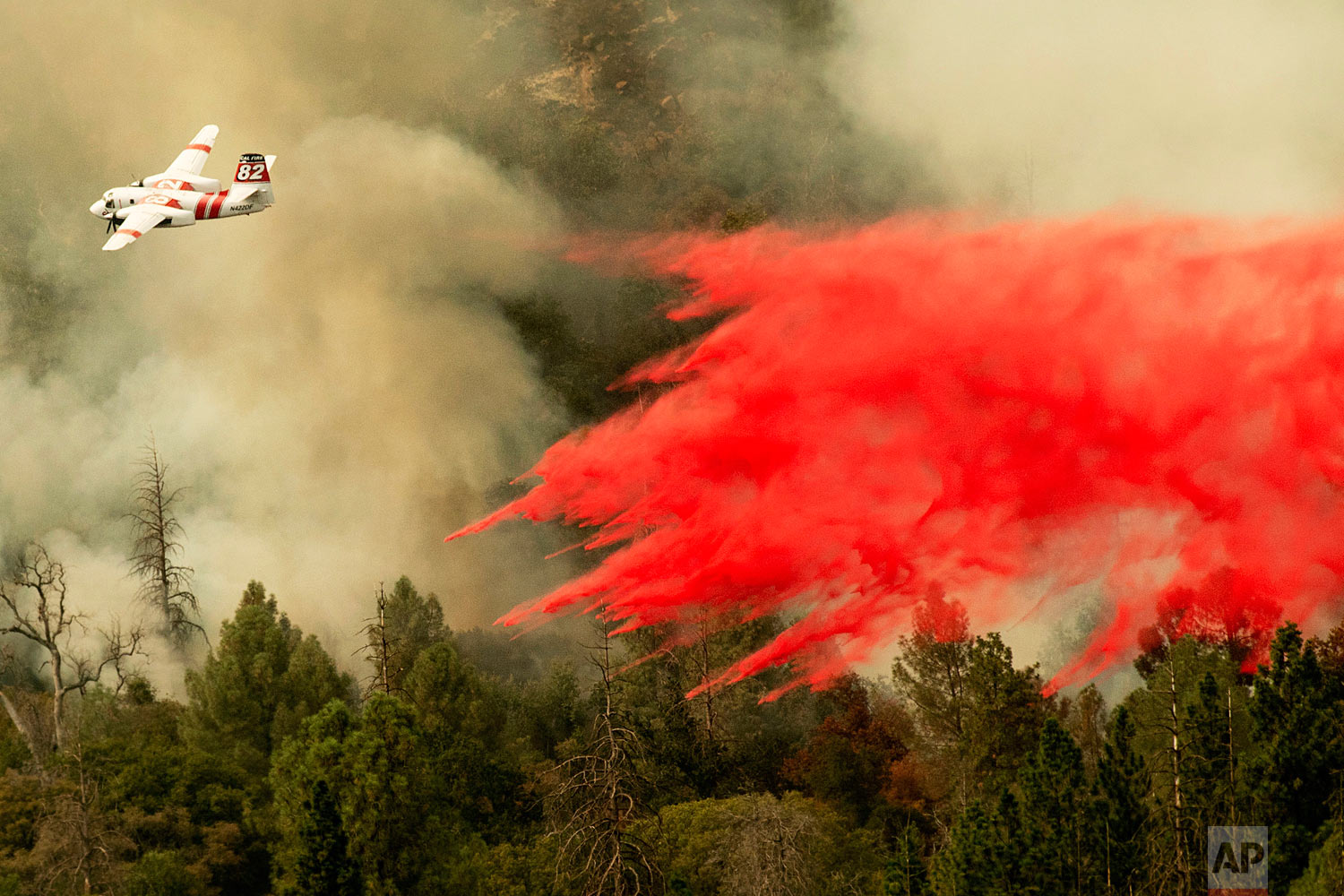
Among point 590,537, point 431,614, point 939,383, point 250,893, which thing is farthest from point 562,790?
point 590,537

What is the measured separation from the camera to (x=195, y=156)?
245 ft

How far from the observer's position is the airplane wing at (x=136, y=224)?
64375mm

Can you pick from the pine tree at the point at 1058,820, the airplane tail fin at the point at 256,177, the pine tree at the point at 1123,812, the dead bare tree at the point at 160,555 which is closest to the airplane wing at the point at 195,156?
the airplane tail fin at the point at 256,177

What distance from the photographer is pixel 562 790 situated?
45562 millimetres

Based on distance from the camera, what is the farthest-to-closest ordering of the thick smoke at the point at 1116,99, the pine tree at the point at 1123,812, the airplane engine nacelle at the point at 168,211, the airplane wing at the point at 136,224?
the thick smoke at the point at 1116,99 → the airplane engine nacelle at the point at 168,211 → the airplane wing at the point at 136,224 → the pine tree at the point at 1123,812

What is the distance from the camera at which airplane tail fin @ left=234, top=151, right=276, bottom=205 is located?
68.2 m

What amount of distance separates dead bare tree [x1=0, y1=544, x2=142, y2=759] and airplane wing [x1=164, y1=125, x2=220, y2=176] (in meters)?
18.9

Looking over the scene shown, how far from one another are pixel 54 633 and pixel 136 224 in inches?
1013

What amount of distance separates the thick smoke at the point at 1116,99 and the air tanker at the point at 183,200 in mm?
39597

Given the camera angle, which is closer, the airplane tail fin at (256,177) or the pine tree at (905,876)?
the pine tree at (905,876)

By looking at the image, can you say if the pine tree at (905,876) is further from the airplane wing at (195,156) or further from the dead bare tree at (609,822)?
the airplane wing at (195,156)

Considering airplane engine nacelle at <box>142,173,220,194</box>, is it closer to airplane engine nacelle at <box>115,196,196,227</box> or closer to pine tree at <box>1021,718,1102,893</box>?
airplane engine nacelle at <box>115,196,196,227</box>

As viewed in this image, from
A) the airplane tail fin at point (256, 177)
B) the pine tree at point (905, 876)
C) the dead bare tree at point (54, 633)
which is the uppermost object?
the airplane tail fin at point (256, 177)

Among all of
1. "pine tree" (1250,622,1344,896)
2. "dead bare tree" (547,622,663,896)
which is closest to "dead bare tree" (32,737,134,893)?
"dead bare tree" (547,622,663,896)
